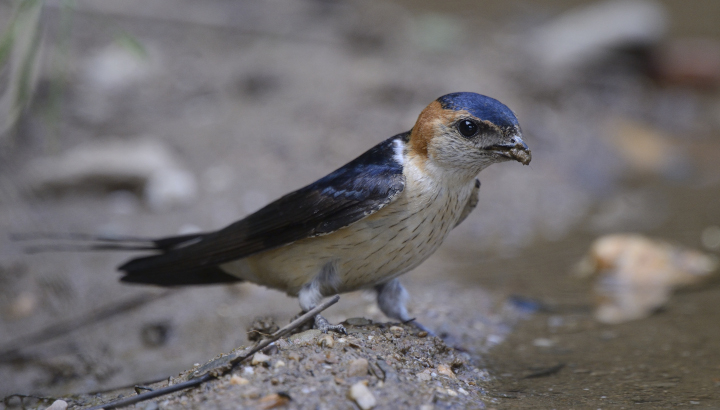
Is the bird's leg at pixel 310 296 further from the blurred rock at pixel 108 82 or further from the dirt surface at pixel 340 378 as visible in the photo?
the blurred rock at pixel 108 82

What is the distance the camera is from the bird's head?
2.47m

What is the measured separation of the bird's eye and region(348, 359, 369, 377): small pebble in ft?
2.92

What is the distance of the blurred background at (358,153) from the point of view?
3117 millimetres

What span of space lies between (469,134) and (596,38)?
5.14m

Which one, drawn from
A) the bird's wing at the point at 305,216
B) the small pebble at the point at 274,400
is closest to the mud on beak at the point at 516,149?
the bird's wing at the point at 305,216

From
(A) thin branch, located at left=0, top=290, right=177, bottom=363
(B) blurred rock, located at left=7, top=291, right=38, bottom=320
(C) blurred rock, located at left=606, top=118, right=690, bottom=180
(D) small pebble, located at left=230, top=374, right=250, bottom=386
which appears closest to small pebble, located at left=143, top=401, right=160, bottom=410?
(D) small pebble, located at left=230, top=374, right=250, bottom=386

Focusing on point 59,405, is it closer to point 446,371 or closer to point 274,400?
point 274,400

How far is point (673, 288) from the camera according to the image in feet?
12.4

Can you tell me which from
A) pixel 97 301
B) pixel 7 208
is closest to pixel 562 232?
pixel 97 301

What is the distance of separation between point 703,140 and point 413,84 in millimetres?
2832

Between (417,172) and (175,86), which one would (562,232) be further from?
(175,86)

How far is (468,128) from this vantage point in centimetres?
250

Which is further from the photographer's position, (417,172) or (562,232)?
(562,232)

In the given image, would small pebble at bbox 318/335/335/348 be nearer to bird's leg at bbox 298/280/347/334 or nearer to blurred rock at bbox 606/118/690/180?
bird's leg at bbox 298/280/347/334
